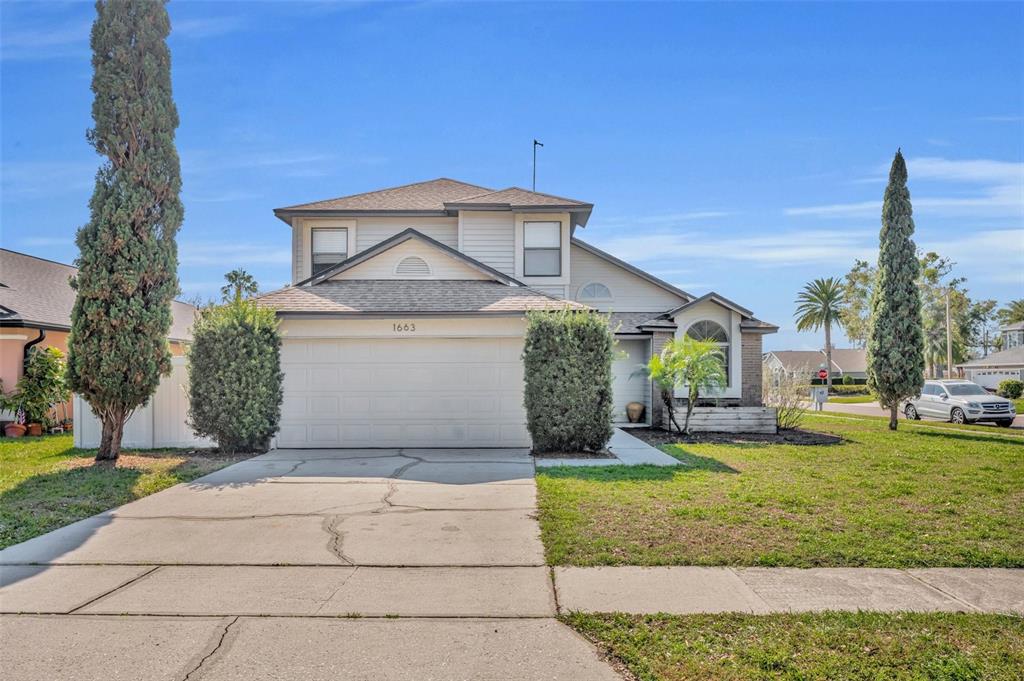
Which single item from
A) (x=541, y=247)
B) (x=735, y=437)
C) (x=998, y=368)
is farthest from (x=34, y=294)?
(x=998, y=368)

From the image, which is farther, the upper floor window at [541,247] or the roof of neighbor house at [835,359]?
the roof of neighbor house at [835,359]

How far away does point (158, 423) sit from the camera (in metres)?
12.8

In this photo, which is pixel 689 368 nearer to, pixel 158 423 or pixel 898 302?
pixel 898 302

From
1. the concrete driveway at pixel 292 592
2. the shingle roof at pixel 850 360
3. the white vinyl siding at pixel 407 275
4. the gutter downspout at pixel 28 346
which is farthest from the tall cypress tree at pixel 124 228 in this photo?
the shingle roof at pixel 850 360

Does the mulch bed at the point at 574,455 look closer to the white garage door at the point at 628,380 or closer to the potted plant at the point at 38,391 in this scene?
the white garage door at the point at 628,380

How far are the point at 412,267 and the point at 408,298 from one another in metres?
Result: 1.70

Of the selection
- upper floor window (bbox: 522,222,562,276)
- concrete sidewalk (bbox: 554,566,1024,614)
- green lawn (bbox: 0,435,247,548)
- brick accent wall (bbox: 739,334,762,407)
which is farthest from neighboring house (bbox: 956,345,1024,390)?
green lawn (bbox: 0,435,247,548)

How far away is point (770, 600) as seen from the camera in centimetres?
459

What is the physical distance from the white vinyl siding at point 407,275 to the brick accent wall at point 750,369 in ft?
27.3

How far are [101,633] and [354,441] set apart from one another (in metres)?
8.50

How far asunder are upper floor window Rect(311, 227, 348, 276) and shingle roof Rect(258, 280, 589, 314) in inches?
136

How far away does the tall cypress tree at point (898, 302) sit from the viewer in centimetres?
1756

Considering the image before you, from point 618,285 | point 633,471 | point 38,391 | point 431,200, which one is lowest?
point 633,471

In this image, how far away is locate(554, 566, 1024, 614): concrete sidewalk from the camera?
4488 millimetres
